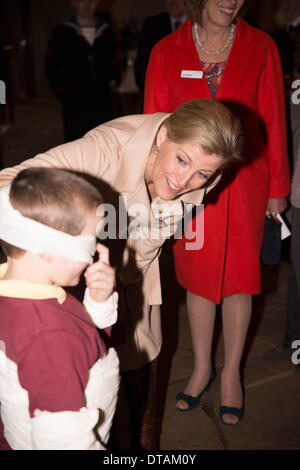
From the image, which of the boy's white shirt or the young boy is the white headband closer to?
the young boy

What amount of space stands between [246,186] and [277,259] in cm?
45

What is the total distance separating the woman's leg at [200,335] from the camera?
2369mm

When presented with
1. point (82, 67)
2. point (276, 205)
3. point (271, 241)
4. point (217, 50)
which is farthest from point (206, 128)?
point (82, 67)

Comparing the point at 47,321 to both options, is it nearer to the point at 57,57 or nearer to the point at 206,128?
the point at 206,128

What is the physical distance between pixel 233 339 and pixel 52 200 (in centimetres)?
151

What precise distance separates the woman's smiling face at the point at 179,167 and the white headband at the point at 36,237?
57 centimetres

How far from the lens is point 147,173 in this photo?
5.69ft

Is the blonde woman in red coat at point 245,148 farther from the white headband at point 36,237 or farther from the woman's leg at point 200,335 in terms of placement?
the white headband at point 36,237

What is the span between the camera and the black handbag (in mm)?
2398

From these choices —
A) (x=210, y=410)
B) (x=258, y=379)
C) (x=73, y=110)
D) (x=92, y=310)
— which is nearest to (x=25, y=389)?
(x=92, y=310)

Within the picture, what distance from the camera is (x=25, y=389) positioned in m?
1.08

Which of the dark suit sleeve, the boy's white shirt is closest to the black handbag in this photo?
the boy's white shirt

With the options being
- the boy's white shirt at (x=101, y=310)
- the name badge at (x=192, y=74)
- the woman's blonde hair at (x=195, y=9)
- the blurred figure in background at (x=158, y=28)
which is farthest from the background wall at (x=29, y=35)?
the boy's white shirt at (x=101, y=310)
